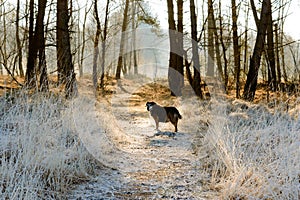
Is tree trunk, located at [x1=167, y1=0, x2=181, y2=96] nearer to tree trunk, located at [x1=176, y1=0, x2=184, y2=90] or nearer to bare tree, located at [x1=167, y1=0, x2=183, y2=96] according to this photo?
bare tree, located at [x1=167, y1=0, x2=183, y2=96]

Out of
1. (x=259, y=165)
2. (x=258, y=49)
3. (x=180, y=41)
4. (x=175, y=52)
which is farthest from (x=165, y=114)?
(x=180, y=41)

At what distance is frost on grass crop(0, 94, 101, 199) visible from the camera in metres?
3.01

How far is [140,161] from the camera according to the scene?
4742mm

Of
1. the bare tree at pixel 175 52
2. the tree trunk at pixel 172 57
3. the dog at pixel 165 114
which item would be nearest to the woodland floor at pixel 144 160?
the dog at pixel 165 114

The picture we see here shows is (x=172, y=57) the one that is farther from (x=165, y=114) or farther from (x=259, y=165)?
(x=259, y=165)

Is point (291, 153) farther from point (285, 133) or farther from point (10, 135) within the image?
point (10, 135)

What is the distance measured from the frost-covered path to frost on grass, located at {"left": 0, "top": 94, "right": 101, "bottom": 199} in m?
0.18

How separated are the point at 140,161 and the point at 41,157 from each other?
1.62 meters

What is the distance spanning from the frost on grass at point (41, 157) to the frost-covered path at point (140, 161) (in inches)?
7.0

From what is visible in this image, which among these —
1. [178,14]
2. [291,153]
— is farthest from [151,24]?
→ [291,153]

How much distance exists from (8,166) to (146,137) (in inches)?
147

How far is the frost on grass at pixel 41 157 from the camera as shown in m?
3.01

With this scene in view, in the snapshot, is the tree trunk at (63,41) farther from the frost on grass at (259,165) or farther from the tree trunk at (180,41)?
the tree trunk at (180,41)

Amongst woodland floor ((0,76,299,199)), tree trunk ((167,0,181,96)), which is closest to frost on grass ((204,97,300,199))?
woodland floor ((0,76,299,199))
